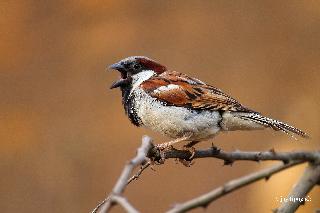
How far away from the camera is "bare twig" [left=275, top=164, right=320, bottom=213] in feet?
4.99

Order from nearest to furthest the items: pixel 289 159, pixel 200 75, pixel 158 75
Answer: pixel 289 159 → pixel 158 75 → pixel 200 75

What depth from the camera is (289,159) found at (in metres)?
1.48

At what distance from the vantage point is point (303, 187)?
153 cm

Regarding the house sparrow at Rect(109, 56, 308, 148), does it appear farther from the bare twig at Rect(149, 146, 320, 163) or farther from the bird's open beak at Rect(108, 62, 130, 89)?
the bare twig at Rect(149, 146, 320, 163)

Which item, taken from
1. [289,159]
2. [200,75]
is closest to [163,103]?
[289,159]

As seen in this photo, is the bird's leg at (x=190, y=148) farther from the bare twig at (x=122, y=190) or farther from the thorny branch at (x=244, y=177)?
the bare twig at (x=122, y=190)

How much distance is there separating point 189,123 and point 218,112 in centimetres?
14

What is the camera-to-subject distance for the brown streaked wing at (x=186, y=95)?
2.85m

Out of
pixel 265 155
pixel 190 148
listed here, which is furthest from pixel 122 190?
pixel 190 148

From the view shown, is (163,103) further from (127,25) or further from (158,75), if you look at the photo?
(127,25)

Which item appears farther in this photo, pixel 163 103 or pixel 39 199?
pixel 39 199

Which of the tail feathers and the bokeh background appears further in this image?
the bokeh background

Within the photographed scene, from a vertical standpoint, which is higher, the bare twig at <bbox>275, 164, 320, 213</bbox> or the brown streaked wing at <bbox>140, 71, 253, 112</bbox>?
the bare twig at <bbox>275, 164, 320, 213</bbox>

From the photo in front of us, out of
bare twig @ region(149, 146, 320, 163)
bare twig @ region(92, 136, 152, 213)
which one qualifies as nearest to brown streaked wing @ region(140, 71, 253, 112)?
bare twig @ region(149, 146, 320, 163)
